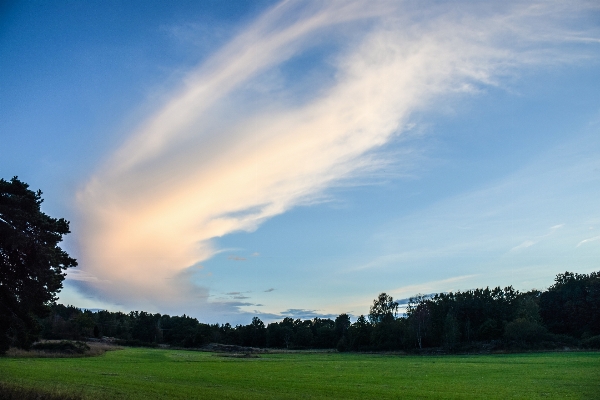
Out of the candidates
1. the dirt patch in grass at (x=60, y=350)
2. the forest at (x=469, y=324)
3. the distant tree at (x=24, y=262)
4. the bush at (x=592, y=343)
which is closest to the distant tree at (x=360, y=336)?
the forest at (x=469, y=324)

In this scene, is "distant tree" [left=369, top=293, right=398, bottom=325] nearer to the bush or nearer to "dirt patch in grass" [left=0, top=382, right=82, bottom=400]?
the bush

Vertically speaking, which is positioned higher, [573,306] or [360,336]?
[573,306]

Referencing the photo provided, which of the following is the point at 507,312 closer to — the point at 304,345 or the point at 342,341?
the point at 342,341

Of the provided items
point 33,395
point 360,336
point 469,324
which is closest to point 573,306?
point 469,324

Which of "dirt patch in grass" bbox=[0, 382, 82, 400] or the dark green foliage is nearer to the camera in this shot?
"dirt patch in grass" bbox=[0, 382, 82, 400]

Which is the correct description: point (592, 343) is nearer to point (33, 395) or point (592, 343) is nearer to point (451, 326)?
point (451, 326)

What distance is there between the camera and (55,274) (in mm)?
27984

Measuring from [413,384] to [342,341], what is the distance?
131 meters

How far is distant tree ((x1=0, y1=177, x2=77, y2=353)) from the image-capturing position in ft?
83.9

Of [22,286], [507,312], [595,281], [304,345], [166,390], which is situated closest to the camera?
[22,286]

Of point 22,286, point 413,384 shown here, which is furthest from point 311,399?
point 22,286

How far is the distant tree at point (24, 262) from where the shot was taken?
83.9 feet

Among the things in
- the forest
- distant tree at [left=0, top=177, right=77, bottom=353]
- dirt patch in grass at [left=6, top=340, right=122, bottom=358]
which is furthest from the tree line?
distant tree at [left=0, top=177, right=77, bottom=353]

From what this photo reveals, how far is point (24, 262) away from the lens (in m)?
26.2
